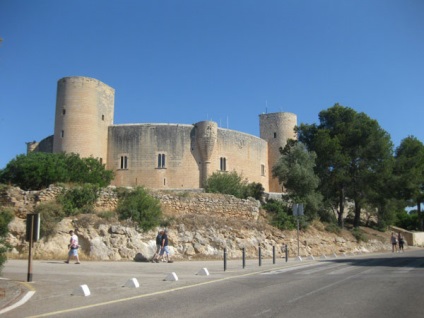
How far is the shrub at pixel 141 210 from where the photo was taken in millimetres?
23375

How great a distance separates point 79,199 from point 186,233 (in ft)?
20.6

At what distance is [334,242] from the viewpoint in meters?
32.3

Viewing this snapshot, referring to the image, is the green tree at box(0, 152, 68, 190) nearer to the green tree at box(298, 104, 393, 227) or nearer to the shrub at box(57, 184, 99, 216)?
the shrub at box(57, 184, 99, 216)

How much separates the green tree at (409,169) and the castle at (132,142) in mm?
19731

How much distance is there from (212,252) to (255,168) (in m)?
33.5

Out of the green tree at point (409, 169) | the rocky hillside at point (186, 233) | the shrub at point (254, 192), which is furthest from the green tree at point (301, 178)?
the green tree at point (409, 169)

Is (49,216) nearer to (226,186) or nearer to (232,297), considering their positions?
(232,297)

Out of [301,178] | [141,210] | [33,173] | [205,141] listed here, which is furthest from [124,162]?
[141,210]

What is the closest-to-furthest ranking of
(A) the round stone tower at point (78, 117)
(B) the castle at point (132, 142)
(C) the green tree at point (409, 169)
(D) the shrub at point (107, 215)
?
(D) the shrub at point (107, 215)
(C) the green tree at point (409, 169)
(A) the round stone tower at point (78, 117)
(B) the castle at point (132, 142)

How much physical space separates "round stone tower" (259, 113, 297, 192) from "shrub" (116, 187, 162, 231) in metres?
38.6

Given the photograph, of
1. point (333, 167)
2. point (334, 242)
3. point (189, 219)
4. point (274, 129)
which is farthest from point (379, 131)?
point (274, 129)

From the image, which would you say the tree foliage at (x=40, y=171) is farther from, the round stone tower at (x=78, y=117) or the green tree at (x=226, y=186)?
the green tree at (x=226, y=186)

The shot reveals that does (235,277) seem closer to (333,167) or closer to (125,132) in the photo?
(333,167)

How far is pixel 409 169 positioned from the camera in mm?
38188
